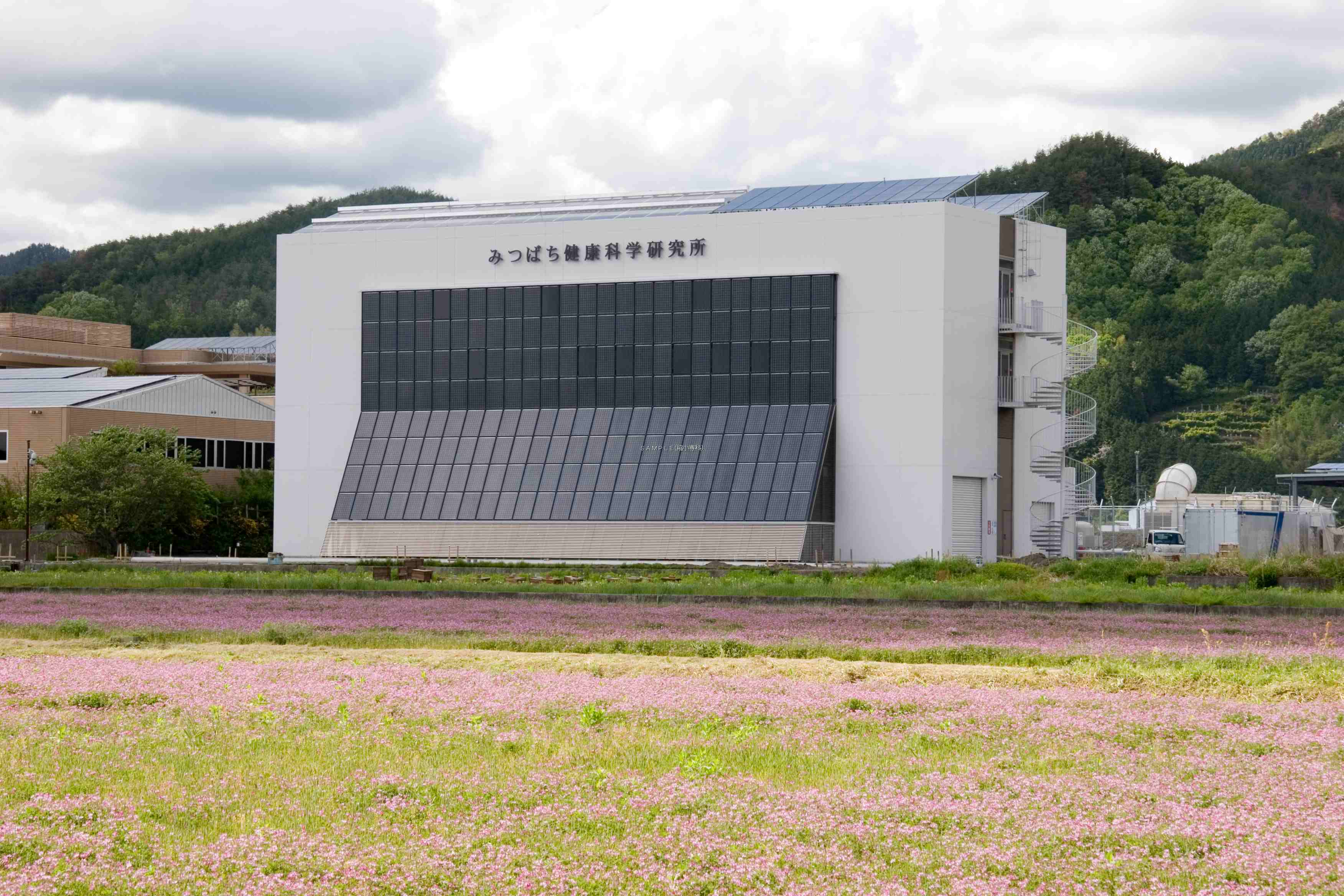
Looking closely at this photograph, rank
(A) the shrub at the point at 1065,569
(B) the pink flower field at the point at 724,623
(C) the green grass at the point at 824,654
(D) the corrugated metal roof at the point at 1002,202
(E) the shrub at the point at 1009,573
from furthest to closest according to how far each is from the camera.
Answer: (D) the corrugated metal roof at the point at 1002,202
(A) the shrub at the point at 1065,569
(E) the shrub at the point at 1009,573
(B) the pink flower field at the point at 724,623
(C) the green grass at the point at 824,654

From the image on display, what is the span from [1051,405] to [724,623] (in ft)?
129

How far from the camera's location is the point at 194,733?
16.0 m

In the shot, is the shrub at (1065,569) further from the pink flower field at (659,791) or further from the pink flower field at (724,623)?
the pink flower field at (659,791)

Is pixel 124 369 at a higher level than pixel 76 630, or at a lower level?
higher

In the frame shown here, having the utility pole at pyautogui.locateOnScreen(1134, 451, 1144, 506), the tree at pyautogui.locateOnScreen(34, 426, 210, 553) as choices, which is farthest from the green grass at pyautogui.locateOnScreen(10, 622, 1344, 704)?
the utility pole at pyautogui.locateOnScreen(1134, 451, 1144, 506)

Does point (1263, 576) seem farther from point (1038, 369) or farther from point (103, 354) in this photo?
point (103, 354)

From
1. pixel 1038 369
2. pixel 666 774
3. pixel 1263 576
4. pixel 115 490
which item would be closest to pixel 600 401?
pixel 1038 369

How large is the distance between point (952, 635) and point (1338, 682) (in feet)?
30.3

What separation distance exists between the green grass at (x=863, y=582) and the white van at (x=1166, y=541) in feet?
73.8

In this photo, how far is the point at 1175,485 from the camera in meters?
103

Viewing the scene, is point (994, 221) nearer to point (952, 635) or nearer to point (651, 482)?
point (651, 482)

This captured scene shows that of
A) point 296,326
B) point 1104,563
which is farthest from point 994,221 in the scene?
point 296,326

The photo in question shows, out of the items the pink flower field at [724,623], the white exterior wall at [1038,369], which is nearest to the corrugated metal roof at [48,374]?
the white exterior wall at [1038,369]

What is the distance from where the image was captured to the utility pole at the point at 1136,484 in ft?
429
